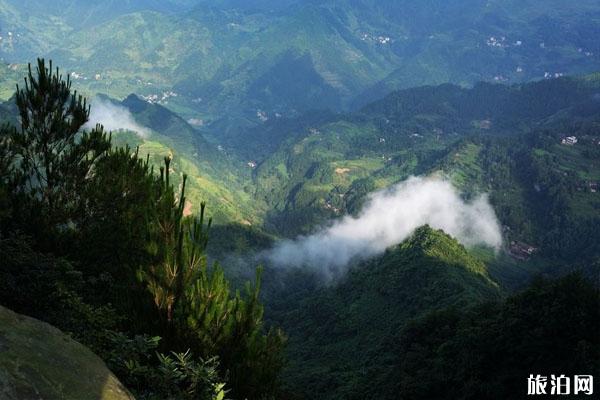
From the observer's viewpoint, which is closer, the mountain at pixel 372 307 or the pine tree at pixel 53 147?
the pine tree at pixel 53 147

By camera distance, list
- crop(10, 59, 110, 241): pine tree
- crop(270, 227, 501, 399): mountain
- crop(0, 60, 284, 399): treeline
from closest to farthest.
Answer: crop(0, 60, 284, 399): treeline → crop(10, 59, 110, 241): pine tree → crop(270, 227, 501, 399): mountain

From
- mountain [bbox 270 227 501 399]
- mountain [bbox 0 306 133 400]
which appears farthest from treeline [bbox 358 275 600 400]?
mountain [bbox 0 306 133 400]

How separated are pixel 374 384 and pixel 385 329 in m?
52.9

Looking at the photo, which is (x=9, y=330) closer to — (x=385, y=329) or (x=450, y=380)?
(x=450, y=380)

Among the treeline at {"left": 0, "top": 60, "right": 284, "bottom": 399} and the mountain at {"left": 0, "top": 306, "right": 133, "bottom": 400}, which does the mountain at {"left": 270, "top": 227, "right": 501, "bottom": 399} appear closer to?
the treeline at {"left": 0, "top": 60, "right": 284, "bottom": 399}

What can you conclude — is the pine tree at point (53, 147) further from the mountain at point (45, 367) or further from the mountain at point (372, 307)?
the mountain at point (372, 307)

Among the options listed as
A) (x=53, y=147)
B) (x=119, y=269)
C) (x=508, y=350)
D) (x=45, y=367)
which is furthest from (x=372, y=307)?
(x=45, y=367)

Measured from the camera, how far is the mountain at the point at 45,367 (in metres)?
11.1

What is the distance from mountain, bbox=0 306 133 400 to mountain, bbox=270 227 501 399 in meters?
85.4

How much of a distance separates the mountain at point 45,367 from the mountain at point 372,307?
85.4m

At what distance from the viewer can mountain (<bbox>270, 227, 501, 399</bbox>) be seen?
114m

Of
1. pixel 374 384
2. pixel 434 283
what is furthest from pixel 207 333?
pixel 434 283

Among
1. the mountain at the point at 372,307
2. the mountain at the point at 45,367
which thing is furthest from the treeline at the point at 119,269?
the mountain at the point at 372,307

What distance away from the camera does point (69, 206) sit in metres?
30.5
